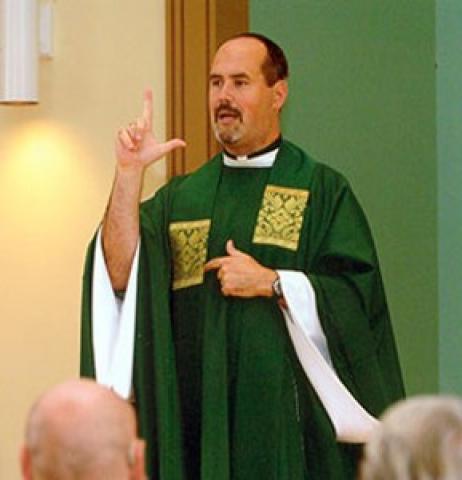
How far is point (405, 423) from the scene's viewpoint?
2641 mm

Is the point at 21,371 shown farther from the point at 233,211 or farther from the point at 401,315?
the point at 401,315

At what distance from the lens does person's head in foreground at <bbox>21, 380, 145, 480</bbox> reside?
9.46 feet

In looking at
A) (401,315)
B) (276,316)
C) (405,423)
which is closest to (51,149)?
(276,316)

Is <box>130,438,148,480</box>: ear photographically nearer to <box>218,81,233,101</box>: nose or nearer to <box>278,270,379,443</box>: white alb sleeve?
<box>278,270,379,443</box>: white alb sleeve

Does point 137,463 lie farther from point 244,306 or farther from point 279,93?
point 279,93

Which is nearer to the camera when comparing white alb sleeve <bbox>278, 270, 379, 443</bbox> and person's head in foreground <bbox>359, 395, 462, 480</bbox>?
person's head in foreground <bbox>359, 395, 462, 480</bbox>

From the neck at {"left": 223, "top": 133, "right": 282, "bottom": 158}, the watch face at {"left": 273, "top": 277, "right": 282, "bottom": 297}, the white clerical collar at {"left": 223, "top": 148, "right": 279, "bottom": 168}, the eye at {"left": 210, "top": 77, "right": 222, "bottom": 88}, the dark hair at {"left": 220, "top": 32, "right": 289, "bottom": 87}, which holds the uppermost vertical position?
the dark hair at {"left": 220, "top": 32, "right": 289, "bottom": 87}

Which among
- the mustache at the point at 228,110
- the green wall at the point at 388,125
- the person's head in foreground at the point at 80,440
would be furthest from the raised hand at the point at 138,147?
the person's head in foreground at the point at 80,440

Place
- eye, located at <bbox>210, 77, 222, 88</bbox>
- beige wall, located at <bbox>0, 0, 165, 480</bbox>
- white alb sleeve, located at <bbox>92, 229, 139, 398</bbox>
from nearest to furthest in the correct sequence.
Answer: white alb sleeve, located at <bbox>92, 229, 139, 398</bbox> → eye, located at <bbox>210, 77, 222, 88</bbox> → beige wall, located at <bbox>0, 0, 165, 480</bbox>

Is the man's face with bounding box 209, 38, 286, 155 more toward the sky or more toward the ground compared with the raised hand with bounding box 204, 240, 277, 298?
more toward the sky

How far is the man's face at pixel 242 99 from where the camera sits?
5293mm

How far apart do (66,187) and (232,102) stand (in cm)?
85

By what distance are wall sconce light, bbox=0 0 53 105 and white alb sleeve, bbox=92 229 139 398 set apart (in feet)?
2.07

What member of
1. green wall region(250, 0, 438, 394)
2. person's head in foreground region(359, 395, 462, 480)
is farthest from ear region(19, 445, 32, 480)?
green wall region(250, 0, 438, 394)
